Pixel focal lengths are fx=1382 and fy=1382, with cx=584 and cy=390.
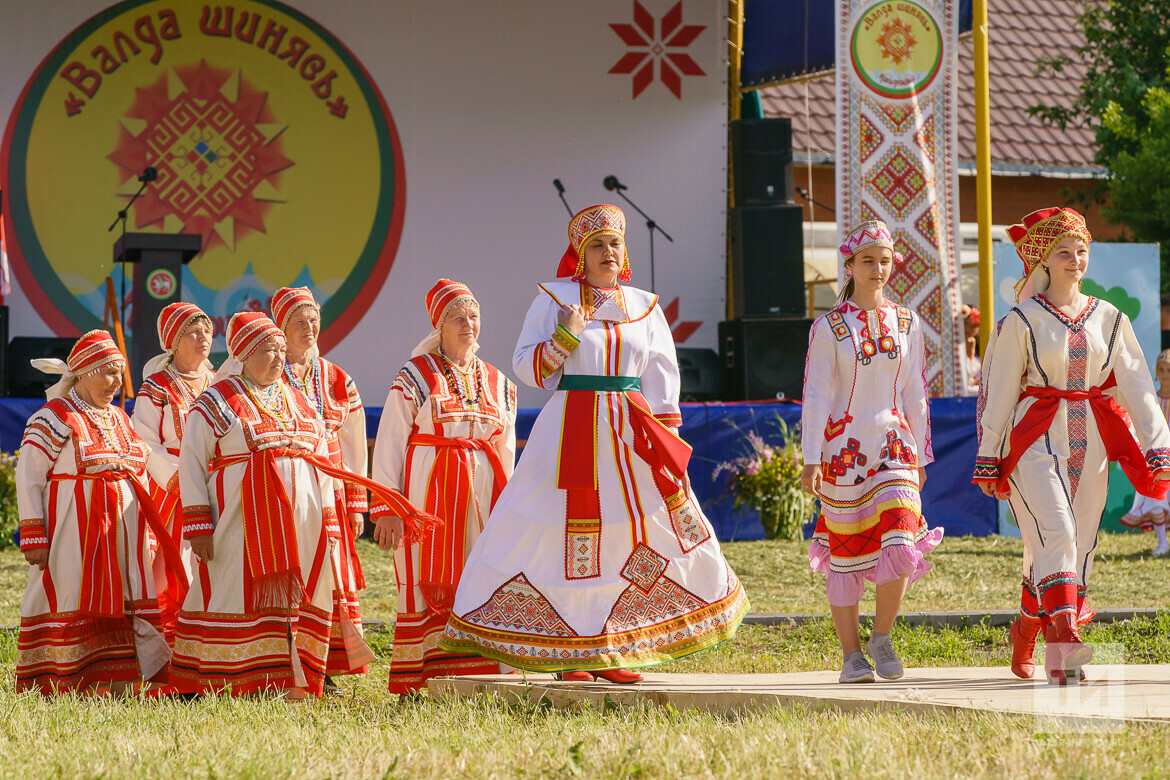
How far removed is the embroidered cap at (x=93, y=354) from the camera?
5.56m

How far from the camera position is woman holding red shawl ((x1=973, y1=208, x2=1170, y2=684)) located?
440 centimetres

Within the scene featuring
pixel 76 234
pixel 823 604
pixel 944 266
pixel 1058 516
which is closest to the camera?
pixel 1058 516

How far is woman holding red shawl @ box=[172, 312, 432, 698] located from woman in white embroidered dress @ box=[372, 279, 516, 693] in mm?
203

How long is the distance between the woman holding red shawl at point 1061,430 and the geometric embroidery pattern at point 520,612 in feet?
4.82

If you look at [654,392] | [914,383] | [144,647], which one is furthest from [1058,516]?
[144,647]

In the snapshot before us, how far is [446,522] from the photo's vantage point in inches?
209

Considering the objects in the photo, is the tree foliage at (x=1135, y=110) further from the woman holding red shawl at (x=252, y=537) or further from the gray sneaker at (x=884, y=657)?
the woman holding red shawl at (x=252, y=537)

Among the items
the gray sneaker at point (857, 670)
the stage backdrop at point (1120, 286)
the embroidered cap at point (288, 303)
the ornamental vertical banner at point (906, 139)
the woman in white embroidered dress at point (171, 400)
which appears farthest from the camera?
Result: the ornamental vertical banner at point (906, 139)

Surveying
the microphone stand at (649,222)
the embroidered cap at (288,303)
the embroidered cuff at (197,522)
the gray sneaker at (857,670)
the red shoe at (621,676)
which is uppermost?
the microphone stand at (649,222)

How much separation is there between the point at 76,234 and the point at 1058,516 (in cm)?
964

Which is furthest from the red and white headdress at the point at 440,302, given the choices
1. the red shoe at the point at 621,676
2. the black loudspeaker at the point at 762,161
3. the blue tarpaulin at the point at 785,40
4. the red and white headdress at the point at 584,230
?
the blue tarpaulin at the point at 785,40

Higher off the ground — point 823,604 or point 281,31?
point 281,31

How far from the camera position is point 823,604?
709 cm

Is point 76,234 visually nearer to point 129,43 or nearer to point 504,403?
point 129,43
